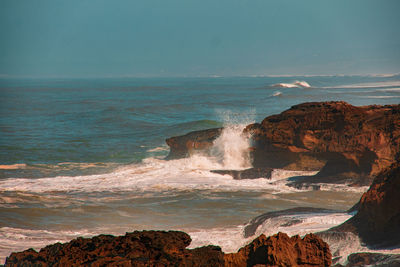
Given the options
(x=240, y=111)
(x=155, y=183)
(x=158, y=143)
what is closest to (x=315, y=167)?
(x=155, y=183)

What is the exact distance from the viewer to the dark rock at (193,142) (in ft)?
60.6

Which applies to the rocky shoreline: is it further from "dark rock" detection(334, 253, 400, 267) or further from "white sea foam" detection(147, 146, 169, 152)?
"white sea foam" detection(147, 146, 169, 152)

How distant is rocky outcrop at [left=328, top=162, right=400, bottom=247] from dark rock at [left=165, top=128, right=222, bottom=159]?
11013 mm

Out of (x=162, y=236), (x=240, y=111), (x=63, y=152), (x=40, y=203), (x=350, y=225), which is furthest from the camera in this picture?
(x=240, y=111)

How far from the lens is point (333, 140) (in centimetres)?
1384

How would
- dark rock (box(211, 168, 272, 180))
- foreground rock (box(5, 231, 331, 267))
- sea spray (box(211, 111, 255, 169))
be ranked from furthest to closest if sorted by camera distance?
sea spray (box(211, 111, 255, 169)) → dark rock (box(211, 168, 272, 180)) → foreground rock (box(5, 231, 331, 267))

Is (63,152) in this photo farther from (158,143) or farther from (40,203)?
(40,203)

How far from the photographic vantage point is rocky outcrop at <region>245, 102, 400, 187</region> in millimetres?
12852

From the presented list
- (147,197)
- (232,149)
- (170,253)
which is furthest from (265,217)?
(232,149)

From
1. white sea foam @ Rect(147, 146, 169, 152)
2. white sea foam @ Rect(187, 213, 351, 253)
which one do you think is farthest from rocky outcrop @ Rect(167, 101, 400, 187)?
white sea foam @ Rect(147, 146, 169, 152)

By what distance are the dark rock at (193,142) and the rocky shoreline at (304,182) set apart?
38 millimetres

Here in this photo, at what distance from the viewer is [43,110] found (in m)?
49.8

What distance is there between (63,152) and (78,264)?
19.7 m

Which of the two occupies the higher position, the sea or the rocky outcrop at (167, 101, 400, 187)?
the rocky outcrop at (167, 101, 400, 187)
